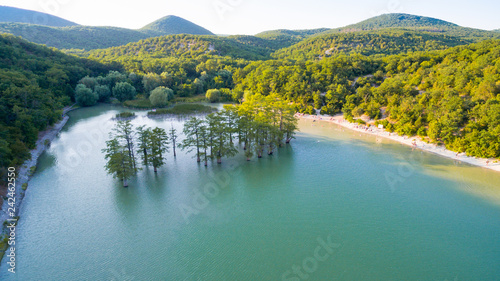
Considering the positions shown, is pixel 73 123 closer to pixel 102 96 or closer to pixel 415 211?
pixel 102 96

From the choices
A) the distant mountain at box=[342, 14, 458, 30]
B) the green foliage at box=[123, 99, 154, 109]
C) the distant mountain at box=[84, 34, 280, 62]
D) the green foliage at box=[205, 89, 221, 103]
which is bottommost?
the green foliage at box=[123, 99, 154, 109]

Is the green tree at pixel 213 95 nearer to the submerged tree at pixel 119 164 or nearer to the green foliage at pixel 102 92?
the green foliage at pixel 102 92

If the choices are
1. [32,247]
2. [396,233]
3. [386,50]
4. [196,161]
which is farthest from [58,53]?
[386,50]

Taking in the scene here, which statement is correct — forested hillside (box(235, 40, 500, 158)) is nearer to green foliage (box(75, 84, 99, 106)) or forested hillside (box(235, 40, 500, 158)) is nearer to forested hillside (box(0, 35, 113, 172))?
green foliage (box(75, 84, 99, 106))

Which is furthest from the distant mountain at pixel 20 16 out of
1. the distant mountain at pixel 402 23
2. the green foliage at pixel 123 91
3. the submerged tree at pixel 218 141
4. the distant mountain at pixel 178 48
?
the distant mountain at pixel 402 23

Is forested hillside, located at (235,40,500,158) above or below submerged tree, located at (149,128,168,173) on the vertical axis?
above

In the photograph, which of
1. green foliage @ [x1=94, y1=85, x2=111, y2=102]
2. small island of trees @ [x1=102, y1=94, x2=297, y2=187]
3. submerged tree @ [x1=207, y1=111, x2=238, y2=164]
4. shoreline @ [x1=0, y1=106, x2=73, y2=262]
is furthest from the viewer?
green foliage @ [x1=94, y1=85, x2=111, y2=102]

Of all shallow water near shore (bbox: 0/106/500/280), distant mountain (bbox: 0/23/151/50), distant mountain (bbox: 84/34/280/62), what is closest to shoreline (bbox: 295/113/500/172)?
shallow water near shore (bbox: 0/106/500/280)

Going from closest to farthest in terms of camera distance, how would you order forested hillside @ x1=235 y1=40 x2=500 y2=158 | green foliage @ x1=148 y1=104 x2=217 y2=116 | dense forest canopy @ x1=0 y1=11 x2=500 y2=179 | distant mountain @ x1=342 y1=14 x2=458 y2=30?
dense forest canopy @ x1=0 y1=11 x2=500 y2=179 → forested hillside @ x1=235 y1=40 x2=500 y2=158 → green foliage @ x1=148 y1=104 x2=217 y2=116 → distant mountain @ x1=342 y1=14 x2=458 y2=30
